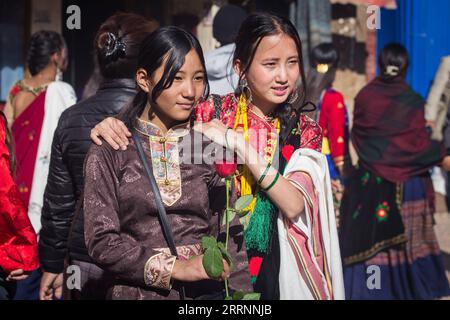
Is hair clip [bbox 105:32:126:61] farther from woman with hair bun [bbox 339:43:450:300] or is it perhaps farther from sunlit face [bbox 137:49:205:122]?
woman with hair bun [bbox 339:43:450:300]

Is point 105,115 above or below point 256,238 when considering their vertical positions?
above

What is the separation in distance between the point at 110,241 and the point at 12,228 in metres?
0.70

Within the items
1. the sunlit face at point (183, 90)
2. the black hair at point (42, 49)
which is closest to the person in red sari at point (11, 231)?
the sunlit face at point (183, 90)

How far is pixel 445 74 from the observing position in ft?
18.6

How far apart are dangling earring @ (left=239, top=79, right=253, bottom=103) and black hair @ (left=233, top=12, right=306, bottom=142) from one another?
0.02m

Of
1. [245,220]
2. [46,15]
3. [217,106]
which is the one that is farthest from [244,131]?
[46,15]

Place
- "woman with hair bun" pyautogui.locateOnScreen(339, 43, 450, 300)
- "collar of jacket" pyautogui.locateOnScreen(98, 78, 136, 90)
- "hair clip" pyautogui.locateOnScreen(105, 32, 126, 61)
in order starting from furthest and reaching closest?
"woman with hair bun" pyautogui.locateOnScreen(339, 43, 450, 300), "collar of jacket" pyautogui.locateOnScreen(98, 78, 136, 90), "hair clip" pyautogui.locateOnScreen(105, 32, 126, 61)

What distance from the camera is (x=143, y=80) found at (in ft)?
9.66

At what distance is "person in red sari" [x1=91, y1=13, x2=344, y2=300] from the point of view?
10.1 feet

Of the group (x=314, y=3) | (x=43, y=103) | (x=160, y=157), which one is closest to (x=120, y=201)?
(x=160, y=157)

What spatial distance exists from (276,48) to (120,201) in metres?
0.86

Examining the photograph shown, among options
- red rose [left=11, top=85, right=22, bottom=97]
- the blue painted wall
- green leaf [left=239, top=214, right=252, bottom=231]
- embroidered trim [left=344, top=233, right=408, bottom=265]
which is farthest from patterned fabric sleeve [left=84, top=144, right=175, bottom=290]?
the blue painted wall

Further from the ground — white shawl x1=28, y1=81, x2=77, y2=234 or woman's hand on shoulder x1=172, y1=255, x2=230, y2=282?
white shawl x1=28, y1=81, x2=77, y2=234
